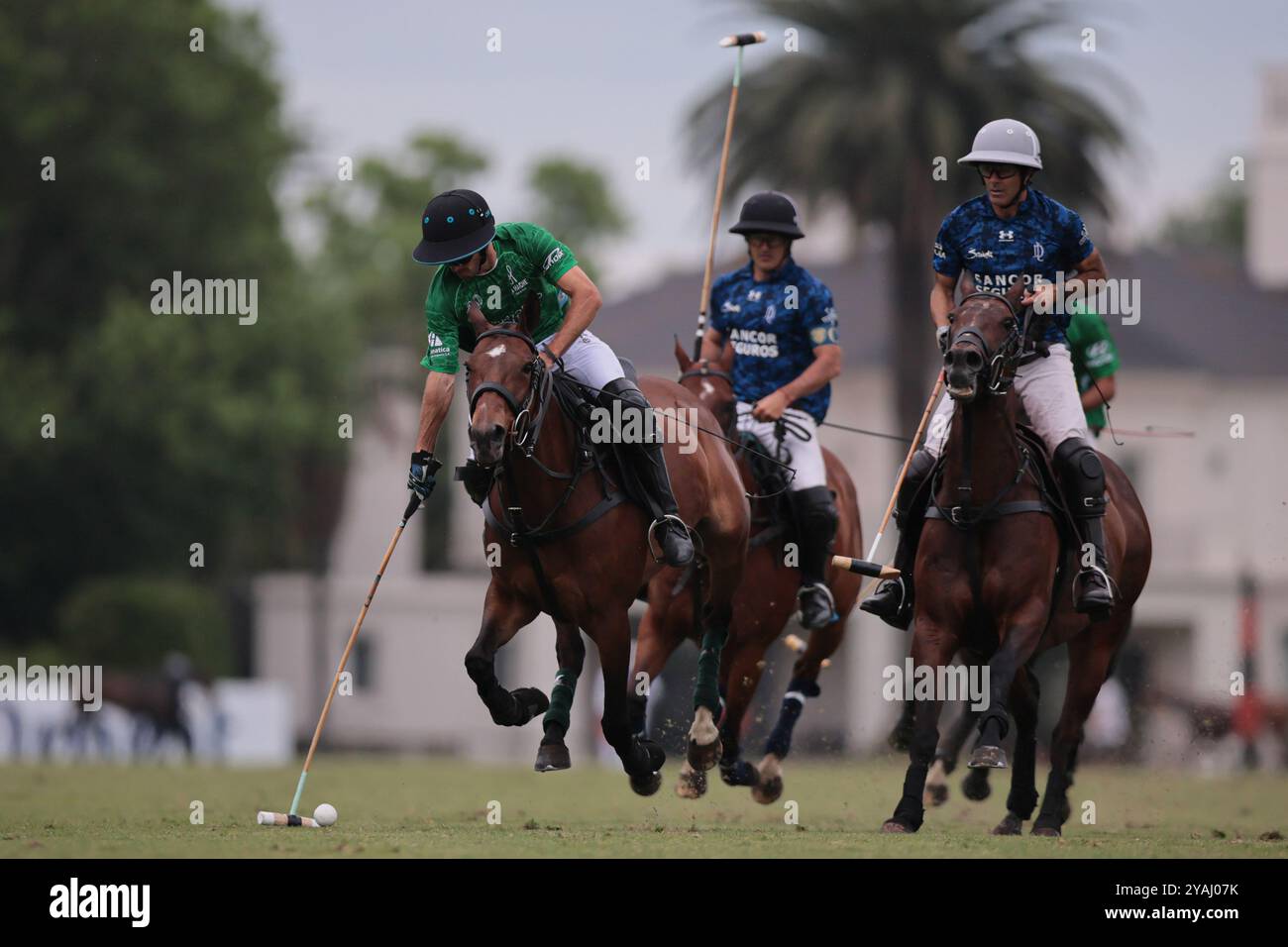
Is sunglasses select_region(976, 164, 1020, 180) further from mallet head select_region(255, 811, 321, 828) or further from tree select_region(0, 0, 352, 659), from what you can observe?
tree select_region(0, 0, 352, 659)

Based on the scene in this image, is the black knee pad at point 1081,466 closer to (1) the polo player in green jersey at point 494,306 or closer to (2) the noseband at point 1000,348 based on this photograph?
(2) the noseband at point 1000,348

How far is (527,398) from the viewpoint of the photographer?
11227 mm

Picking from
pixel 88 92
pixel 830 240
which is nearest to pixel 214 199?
pixel 88 92

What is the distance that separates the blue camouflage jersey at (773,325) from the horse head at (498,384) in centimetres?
327

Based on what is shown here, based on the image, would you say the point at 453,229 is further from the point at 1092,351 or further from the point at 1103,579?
the point at 1092,351

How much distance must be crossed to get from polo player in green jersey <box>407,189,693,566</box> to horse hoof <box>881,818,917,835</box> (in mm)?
1755

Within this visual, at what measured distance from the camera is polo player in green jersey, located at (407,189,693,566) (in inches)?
461

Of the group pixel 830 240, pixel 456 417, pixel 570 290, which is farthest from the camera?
pixel 830 240

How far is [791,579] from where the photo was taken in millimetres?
14383

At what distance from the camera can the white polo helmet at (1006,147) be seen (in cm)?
1230

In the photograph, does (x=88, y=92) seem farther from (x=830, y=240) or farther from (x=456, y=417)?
(x=830, y=240)

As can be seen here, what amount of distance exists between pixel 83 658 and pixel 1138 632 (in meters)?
23.8

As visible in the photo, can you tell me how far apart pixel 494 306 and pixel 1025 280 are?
114 inches

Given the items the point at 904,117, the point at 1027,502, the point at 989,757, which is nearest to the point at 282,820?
the point at 989,757
